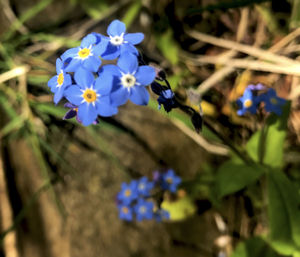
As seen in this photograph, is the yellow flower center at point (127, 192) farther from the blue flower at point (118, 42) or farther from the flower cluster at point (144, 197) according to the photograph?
the blue flower at point (118, 42)

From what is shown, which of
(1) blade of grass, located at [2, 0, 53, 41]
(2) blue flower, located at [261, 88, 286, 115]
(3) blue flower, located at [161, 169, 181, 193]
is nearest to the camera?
(2) blue flower, located at [261, 88, 286, 115]

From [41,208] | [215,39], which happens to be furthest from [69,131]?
[215,39]

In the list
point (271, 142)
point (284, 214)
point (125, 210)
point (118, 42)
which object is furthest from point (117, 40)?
point (125, 210)

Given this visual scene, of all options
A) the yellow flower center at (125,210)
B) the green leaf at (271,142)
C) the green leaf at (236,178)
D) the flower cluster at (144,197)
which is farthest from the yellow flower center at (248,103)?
the yellow flower center at (125,210)

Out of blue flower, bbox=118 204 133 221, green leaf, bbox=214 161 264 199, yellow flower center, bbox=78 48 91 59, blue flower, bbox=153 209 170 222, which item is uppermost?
yellow flower center, bbox=78 48 91 59

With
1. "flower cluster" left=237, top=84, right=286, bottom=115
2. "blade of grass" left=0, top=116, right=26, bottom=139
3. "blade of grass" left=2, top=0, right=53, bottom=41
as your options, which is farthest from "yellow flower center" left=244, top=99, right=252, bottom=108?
"blade of grass" left=2, top=0, right=53, bottom=41

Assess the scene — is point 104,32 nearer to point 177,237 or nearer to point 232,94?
point 232,94

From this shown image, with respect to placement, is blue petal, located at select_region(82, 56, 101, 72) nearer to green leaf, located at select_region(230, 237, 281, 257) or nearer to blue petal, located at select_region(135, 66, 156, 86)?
blue petal, located at select_region(135, 66, 156, 86)
